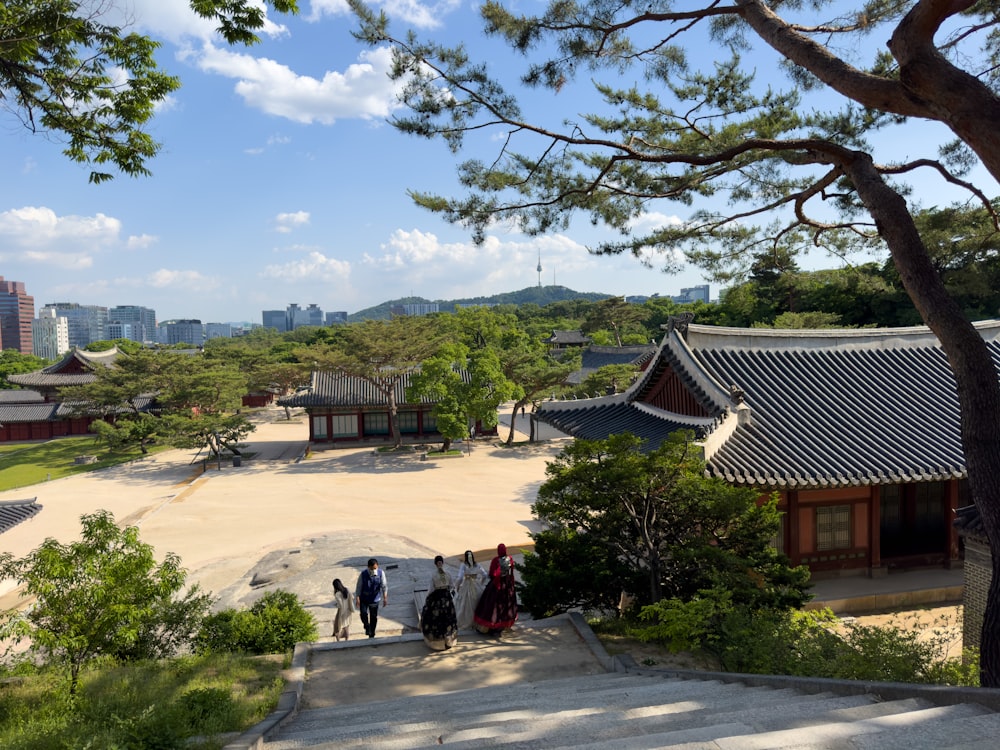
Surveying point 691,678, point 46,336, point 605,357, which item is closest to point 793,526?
point 691,678

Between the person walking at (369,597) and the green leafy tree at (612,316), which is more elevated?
the green leafy tree at (612,316)

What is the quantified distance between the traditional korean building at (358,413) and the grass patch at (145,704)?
91.2 feet

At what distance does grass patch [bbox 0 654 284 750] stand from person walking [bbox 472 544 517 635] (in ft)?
9.47

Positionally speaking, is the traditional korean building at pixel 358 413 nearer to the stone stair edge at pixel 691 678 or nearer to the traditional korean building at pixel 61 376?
the traditional korean building at pixel 61 376

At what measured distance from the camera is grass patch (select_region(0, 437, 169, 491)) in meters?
30.5

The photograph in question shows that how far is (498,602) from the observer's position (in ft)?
30.1

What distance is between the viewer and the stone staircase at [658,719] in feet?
11.7

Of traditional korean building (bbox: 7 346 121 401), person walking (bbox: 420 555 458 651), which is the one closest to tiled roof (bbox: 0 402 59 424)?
traditional korean building (bbox: 7 346 121 401)

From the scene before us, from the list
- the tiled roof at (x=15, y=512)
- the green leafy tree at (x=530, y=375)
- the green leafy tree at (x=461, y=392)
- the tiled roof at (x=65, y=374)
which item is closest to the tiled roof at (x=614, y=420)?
the tiled roof at (x=15, y=512)

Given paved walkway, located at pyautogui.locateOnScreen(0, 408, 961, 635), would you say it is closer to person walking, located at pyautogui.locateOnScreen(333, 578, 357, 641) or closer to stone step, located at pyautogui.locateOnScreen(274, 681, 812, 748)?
person walking, located at pyautogui.locateOnScreen(333, 578, 357, 641)

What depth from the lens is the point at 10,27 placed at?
275 inches

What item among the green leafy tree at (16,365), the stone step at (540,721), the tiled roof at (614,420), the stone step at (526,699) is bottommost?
the stone step at (526,699)

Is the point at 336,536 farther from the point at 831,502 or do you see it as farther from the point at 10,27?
the point at 10,27

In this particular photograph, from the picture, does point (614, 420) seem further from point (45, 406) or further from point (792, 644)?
point (45, 406)
